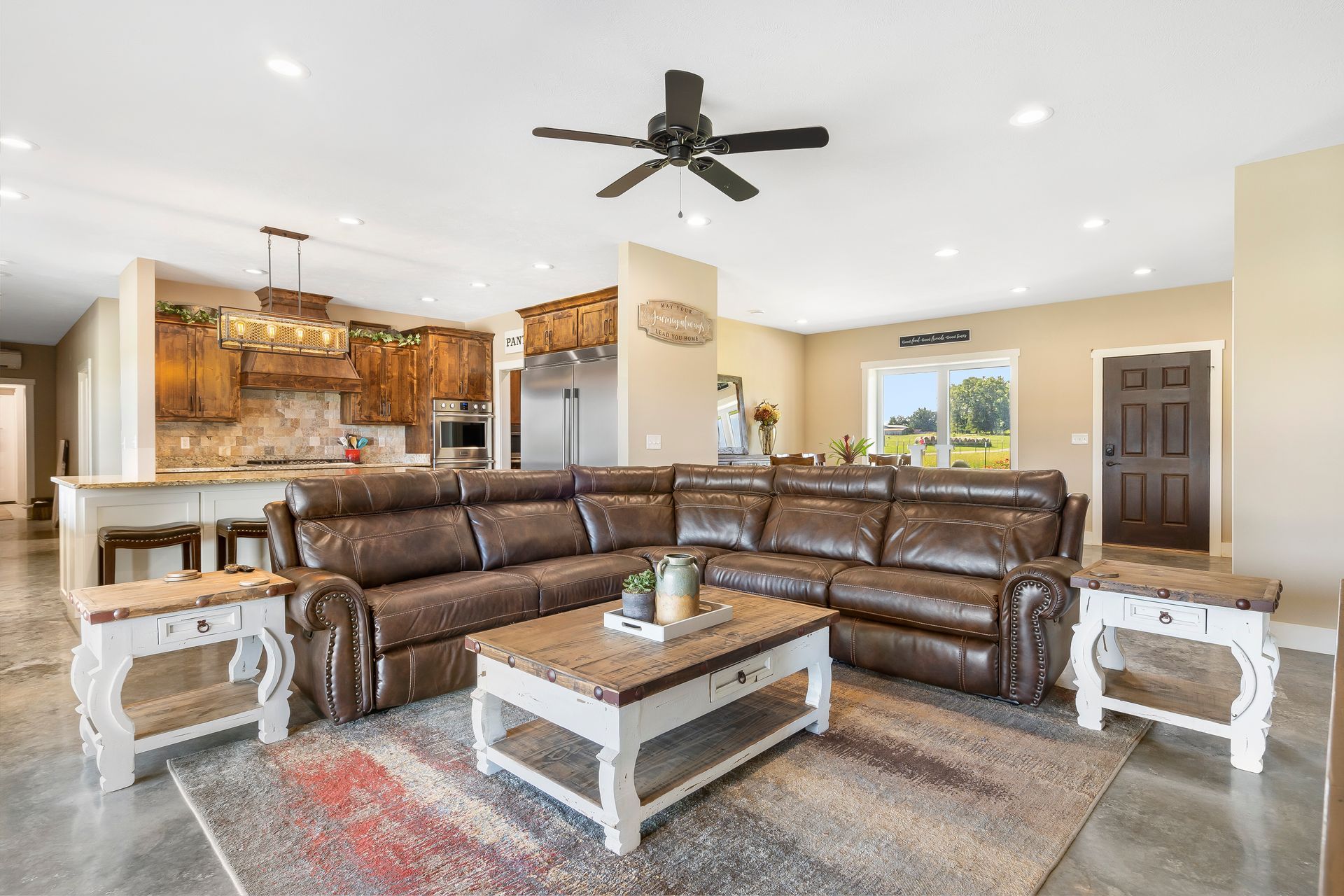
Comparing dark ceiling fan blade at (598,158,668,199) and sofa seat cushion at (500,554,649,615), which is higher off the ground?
dark ceiling fan blade at (598,158,668,199)

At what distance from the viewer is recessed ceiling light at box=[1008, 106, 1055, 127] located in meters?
3.01

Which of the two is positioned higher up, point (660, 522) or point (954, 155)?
point (954, 155)

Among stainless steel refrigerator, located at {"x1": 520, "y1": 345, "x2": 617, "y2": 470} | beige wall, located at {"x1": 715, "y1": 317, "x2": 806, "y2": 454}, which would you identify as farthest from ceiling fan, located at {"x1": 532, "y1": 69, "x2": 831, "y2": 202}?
beige wall, located at {"x1": 715, "y1": 317, "x2": 806, "y2": 454}

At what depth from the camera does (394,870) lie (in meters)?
1.74

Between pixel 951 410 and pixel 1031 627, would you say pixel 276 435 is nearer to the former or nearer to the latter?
pixel 1031 627

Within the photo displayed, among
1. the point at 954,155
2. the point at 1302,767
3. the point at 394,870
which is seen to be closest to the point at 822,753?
the point at 394,870

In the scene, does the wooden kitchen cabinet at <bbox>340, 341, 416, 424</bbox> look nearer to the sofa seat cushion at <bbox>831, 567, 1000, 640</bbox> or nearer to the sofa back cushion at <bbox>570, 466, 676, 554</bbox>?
the sofa back cushion at <bbox>570, 466, 676, 554</bbox>

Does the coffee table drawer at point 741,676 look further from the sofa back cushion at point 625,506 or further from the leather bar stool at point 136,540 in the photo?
the leather bar stool at point 136,540

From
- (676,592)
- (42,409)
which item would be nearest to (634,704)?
(676,592)

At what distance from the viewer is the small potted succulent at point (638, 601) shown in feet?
7.66

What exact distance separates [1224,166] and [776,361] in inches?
217

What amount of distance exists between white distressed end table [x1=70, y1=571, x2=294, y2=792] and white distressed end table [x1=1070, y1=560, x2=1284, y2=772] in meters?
3.14

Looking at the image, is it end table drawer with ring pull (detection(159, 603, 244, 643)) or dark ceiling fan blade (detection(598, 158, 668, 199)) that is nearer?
end table drawer with ring pull (detection(159, 603, 244, 643))

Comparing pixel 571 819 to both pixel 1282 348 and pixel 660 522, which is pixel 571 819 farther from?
pixel 1282 348
